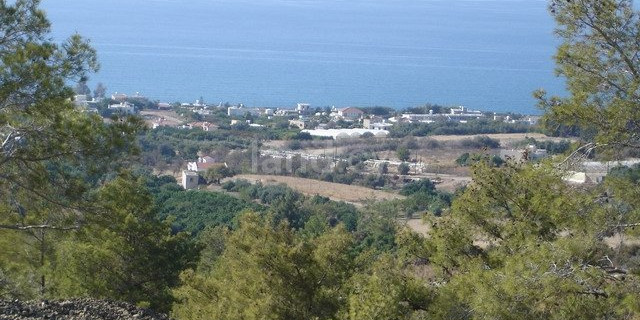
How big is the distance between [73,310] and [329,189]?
2522 centimetres

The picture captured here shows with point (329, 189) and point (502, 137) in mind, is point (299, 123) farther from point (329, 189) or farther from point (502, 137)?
point (329, 189)

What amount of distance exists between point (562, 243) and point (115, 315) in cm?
401

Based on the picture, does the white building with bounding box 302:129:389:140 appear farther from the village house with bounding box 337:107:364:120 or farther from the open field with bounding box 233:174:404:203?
the open field with bounding box 233:174:404:203

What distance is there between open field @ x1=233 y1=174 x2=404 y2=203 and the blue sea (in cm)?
910

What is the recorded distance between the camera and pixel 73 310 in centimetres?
853

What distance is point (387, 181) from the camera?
34.8 metres

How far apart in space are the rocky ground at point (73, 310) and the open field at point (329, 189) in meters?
21.8

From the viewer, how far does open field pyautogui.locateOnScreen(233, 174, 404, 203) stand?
Result: 1245 inches

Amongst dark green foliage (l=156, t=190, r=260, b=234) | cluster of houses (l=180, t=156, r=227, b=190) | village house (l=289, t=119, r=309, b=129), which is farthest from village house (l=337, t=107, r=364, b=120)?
dark green foliage (l=156, t=190, r=260, b=234)

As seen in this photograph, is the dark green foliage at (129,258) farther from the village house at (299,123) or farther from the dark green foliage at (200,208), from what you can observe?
the village house at (299,123)

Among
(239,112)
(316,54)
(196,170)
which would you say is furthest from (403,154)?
(316,54)

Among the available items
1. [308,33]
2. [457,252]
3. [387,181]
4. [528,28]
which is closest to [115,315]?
[457,252]

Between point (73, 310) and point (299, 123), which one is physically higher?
point (73, 310)

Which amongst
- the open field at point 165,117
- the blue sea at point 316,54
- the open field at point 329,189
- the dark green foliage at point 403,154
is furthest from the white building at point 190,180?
the open field at point 165,117
